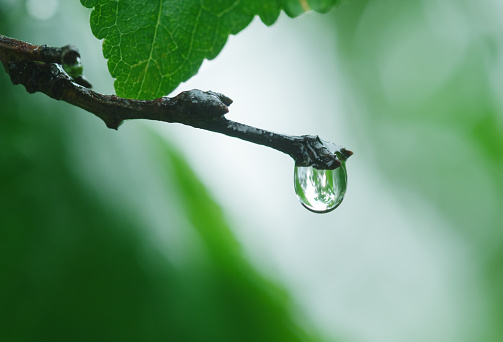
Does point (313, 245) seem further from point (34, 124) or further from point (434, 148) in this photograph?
point (34, 124)

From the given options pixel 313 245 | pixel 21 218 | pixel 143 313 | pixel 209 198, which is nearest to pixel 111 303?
pixel 143 313

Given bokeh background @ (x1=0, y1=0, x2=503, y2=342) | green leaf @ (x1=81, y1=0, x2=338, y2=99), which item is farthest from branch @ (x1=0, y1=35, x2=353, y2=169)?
bokeh background @ (x1=0, y1=0, x2=503, y2=342)

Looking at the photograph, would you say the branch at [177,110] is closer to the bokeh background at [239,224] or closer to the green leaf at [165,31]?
the green leaf at [165,31]

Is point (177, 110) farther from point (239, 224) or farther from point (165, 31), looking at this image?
point (239, 224)

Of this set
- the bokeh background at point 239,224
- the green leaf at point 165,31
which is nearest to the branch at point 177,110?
the green leaf at point 165,31

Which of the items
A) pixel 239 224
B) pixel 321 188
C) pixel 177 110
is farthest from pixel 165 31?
pixel 239 224
